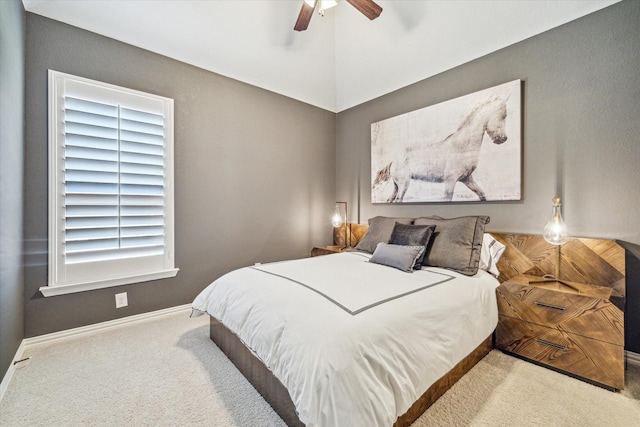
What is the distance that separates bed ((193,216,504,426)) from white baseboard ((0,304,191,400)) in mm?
896

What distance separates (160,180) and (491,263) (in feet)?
10.5

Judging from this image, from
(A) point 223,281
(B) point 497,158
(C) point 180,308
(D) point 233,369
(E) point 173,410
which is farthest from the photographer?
(C) point 180,308

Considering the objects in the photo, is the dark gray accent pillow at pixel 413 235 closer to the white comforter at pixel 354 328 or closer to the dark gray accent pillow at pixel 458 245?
the dark gray accent pillow at pixel 458 245

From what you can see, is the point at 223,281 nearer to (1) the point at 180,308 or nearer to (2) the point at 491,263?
(1) the point at 180,308

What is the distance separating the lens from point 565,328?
1893 millimetres

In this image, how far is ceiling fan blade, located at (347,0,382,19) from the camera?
7.15ft

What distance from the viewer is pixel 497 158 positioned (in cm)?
268

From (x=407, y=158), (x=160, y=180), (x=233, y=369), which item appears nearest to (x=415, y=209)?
(x=407, y=158)

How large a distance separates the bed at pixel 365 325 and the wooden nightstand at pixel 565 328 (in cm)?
16

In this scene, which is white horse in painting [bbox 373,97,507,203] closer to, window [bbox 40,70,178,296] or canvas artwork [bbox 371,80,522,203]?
canvas artwork [bbox 371,80,522,203]

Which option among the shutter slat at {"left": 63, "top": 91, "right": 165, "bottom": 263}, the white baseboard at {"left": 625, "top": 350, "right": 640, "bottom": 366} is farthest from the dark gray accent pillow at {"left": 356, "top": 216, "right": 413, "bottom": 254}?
the shutter slat at {"left": 63, "top": 91, "right": 165, "bottom": 263}

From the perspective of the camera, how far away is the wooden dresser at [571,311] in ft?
5.75

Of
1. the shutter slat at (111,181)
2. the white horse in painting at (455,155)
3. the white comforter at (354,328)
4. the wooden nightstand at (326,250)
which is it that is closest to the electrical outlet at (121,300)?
the shutter slat at (111,181)

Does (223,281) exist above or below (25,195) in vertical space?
below
